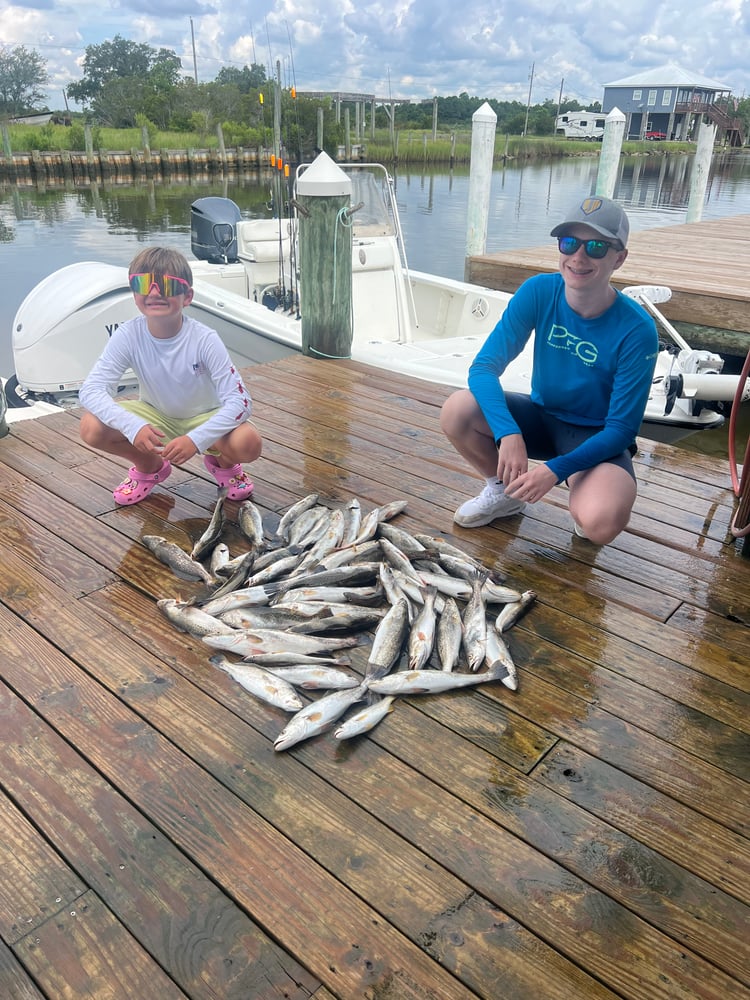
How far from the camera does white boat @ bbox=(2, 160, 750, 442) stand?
589 centimetres

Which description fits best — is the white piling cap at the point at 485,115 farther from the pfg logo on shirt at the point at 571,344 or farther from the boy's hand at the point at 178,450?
the boy's hand at the point at 178,450

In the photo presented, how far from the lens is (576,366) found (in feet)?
9.40

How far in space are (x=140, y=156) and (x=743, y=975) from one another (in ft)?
124

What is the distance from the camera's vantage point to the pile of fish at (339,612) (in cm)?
219

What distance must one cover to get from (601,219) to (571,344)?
19.1 inches

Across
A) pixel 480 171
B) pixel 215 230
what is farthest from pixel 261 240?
pixel 480 171

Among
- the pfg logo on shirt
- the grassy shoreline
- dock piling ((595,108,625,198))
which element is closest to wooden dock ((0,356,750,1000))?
the pfg logo on shirt

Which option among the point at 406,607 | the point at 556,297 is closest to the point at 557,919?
the point at 406,607

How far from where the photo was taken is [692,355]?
5.99m

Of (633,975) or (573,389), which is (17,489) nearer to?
(573,389)

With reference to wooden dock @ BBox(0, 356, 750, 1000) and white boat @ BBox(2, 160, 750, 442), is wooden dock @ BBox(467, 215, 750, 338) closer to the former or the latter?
white boat @ BBox(2, 160, 750, 442)

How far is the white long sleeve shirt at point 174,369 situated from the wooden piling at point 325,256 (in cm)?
226

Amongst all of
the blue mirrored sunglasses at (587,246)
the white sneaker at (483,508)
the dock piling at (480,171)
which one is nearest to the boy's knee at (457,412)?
the white sneaker at (483,508)

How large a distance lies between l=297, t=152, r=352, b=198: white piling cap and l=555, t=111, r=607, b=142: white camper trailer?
7876 cm
